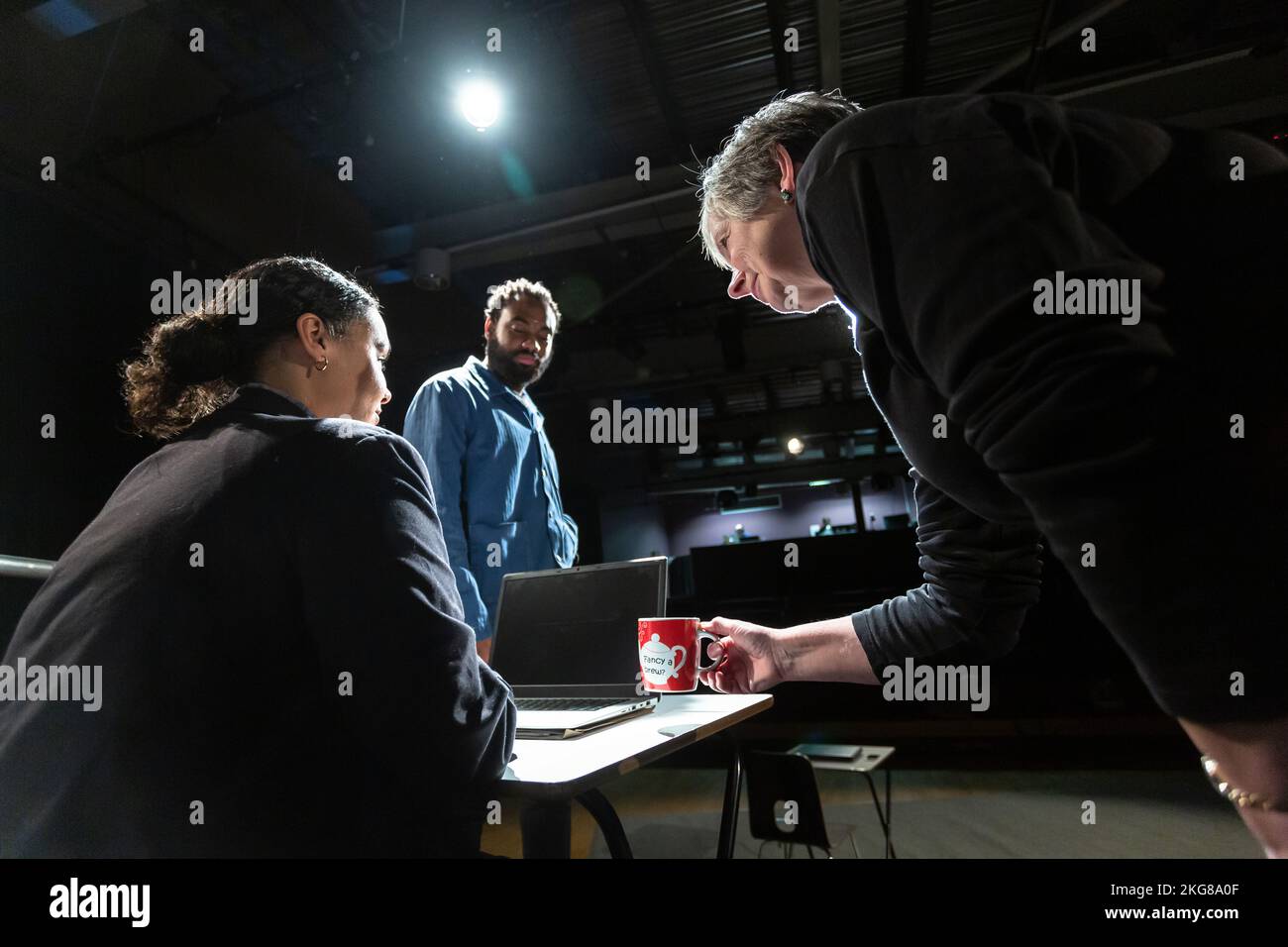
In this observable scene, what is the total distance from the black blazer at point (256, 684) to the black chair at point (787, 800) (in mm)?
2074

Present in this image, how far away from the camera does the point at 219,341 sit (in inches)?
46.1

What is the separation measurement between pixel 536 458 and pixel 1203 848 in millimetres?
3491

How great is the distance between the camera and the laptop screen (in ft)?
4.83

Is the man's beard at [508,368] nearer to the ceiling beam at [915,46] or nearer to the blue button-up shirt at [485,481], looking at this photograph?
the blue button-up shirt at [485,481]

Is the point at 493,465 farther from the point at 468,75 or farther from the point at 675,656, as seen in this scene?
the point at 468,75

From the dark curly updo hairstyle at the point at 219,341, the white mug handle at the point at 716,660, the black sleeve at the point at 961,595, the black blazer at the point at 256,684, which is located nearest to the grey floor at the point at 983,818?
the white mug handle at the point at 716,660

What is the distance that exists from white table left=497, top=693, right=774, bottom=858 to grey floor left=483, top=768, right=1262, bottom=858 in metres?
1.88

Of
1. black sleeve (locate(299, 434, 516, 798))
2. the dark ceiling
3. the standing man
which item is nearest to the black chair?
the standing man

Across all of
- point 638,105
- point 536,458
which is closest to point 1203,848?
point 536,458

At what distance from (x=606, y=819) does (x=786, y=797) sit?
6.54ft

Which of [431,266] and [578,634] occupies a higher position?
[431,266]

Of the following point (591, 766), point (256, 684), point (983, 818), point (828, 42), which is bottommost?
point (983, 818)

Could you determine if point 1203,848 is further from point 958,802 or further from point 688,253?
point 688,253

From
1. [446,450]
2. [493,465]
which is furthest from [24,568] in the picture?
[493,465]
